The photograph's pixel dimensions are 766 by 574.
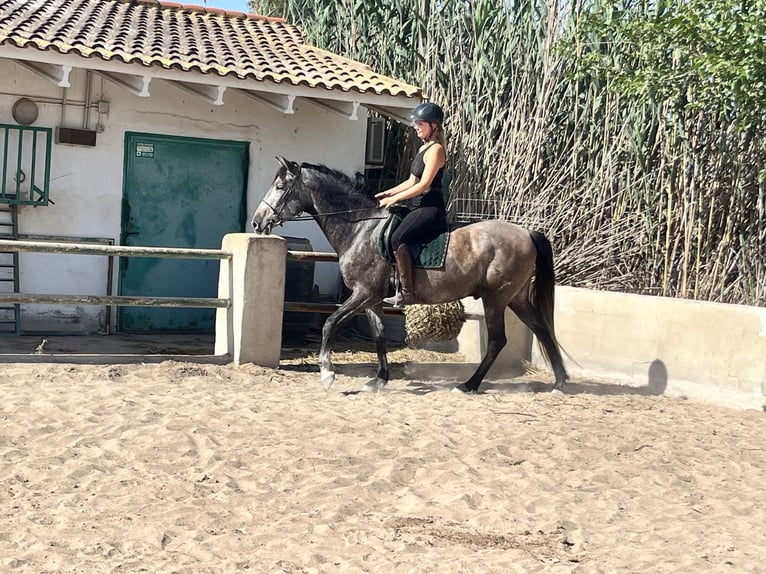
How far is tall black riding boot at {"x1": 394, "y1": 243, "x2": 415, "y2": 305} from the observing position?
26.7 ft

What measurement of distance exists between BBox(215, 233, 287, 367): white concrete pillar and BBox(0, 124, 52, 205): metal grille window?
284 cm

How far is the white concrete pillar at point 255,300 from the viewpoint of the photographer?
873 cm

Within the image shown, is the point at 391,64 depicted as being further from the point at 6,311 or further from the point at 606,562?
the point at 606,562

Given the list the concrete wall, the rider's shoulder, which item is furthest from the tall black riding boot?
the concrete wall

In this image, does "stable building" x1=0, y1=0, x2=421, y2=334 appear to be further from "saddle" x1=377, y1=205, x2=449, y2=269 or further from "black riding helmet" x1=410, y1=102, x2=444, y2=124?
"saddle" x1=377, y1=205, x2=449, y2=269

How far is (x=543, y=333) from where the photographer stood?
342 inches

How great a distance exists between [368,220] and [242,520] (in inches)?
158

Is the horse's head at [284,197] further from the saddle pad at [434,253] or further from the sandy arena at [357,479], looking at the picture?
the sandy arena at [357,479]

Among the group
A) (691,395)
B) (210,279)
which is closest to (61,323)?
(210,279)

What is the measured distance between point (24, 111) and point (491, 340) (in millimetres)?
5694

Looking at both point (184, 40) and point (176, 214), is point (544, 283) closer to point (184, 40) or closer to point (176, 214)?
point (176, 214)

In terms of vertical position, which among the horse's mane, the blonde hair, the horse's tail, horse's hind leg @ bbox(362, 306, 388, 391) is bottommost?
horse's hind leg @ bbox(362, 306, 388, 391)

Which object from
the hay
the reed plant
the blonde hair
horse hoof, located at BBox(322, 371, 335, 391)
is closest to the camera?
the blonde hair

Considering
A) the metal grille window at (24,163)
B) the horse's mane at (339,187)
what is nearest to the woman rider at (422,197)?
the horse's mane at (339,187)
